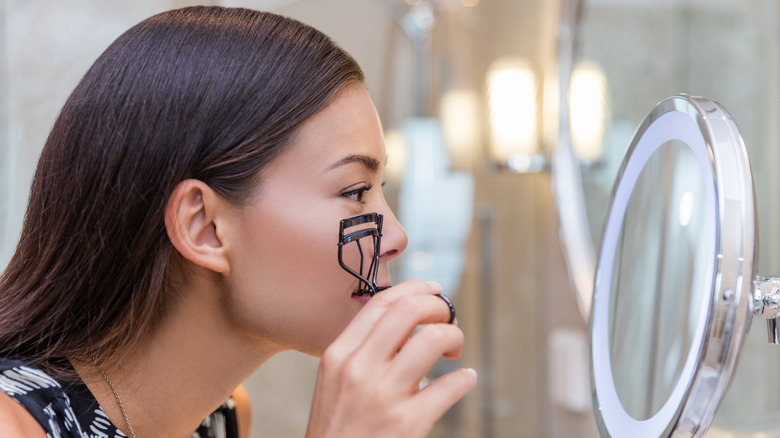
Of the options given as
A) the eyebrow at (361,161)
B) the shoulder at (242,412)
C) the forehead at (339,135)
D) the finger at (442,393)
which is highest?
the forehead at (339,135)

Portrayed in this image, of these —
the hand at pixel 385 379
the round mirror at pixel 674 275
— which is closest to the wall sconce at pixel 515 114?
the round mirror at pixel 674 275

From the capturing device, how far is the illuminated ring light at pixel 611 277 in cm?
47

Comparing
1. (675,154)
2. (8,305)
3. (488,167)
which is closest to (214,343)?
(8,305)

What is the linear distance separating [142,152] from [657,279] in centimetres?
59

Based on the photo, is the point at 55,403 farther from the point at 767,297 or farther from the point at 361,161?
the point at 767,297

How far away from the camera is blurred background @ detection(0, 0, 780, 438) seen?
Answer: 1307 mm

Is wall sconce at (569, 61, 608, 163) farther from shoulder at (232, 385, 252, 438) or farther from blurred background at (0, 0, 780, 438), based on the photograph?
shoulder at (232, 385, 252, 438)

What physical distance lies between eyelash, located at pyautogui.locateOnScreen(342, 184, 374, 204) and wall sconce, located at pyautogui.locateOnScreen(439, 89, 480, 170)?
1790 mm

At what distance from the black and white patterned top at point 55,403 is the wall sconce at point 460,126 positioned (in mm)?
1899

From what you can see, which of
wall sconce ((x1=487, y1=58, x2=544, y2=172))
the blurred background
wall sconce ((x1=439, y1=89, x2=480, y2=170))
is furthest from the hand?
wall sconce ((x1=439, y1=89, x2=480, y2=170))

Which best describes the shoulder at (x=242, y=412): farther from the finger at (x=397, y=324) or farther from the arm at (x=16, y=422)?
the finger at (x=397, y=324)

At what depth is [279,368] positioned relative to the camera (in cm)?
191

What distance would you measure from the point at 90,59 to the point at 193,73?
842 mm

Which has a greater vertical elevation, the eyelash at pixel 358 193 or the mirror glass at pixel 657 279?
the eyelash at pixel 358 193
